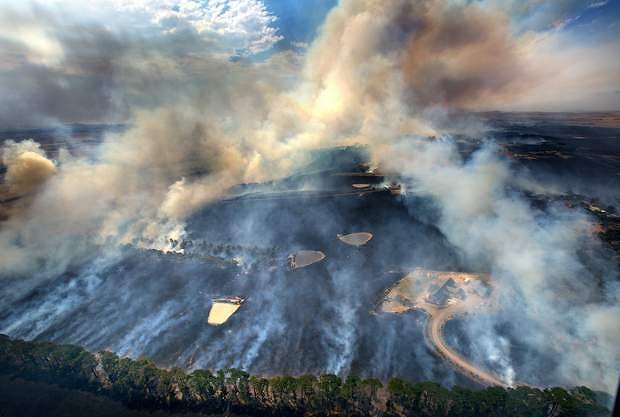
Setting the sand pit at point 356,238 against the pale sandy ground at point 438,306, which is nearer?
the pale sandy ground at point 438,306

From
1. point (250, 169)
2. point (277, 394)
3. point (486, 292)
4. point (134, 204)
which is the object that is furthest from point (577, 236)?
point (134, 204)

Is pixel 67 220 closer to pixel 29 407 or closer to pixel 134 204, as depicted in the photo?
pixel 134 204

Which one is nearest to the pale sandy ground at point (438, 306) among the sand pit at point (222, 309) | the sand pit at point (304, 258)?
the sand pit at point (304, 258)

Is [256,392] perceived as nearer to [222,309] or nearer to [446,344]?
[222,309]

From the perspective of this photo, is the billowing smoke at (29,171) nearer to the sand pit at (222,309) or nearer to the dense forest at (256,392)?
the dense forest at (256,392)

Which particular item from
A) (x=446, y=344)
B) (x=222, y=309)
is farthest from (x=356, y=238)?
(x=446, y=344)

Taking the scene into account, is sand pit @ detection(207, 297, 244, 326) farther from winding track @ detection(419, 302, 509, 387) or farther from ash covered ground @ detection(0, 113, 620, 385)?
winding track @ detection(419, 302, 509, 387)
